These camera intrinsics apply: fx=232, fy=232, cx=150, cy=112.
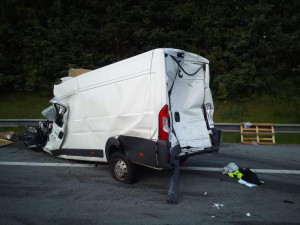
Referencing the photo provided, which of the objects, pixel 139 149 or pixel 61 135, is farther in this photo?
pixel 61 135

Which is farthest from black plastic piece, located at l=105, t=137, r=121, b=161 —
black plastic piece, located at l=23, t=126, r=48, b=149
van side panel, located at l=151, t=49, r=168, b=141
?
black plastic piece, located at l=23, t=126, r=48, b=149

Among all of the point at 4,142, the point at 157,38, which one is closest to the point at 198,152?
the point at 4,142

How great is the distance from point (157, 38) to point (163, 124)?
10.6m

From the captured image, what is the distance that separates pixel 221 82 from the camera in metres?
11.9

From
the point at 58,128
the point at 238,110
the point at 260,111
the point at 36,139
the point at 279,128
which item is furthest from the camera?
the point at 260,111

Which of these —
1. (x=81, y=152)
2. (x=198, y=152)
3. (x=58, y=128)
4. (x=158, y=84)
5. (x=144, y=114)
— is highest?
(x=158, y=84)

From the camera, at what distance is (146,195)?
4176 millimetres

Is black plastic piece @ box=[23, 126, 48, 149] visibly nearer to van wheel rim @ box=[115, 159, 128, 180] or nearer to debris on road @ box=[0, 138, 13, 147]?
debris on road @ box=[0, 138, 13, 147]

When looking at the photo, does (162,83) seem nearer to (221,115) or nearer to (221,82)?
(221,115)

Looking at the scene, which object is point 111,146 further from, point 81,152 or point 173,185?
A: point 173,185

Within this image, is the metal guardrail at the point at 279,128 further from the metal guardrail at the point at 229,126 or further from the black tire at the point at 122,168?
the black tire at the point at 122,168

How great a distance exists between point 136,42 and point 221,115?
6774 millimetres

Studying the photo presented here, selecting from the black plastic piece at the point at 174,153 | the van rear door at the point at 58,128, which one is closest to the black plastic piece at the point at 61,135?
the van rear door at the point at 58,128

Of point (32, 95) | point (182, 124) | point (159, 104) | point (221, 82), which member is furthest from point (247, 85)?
point (32, 95)
